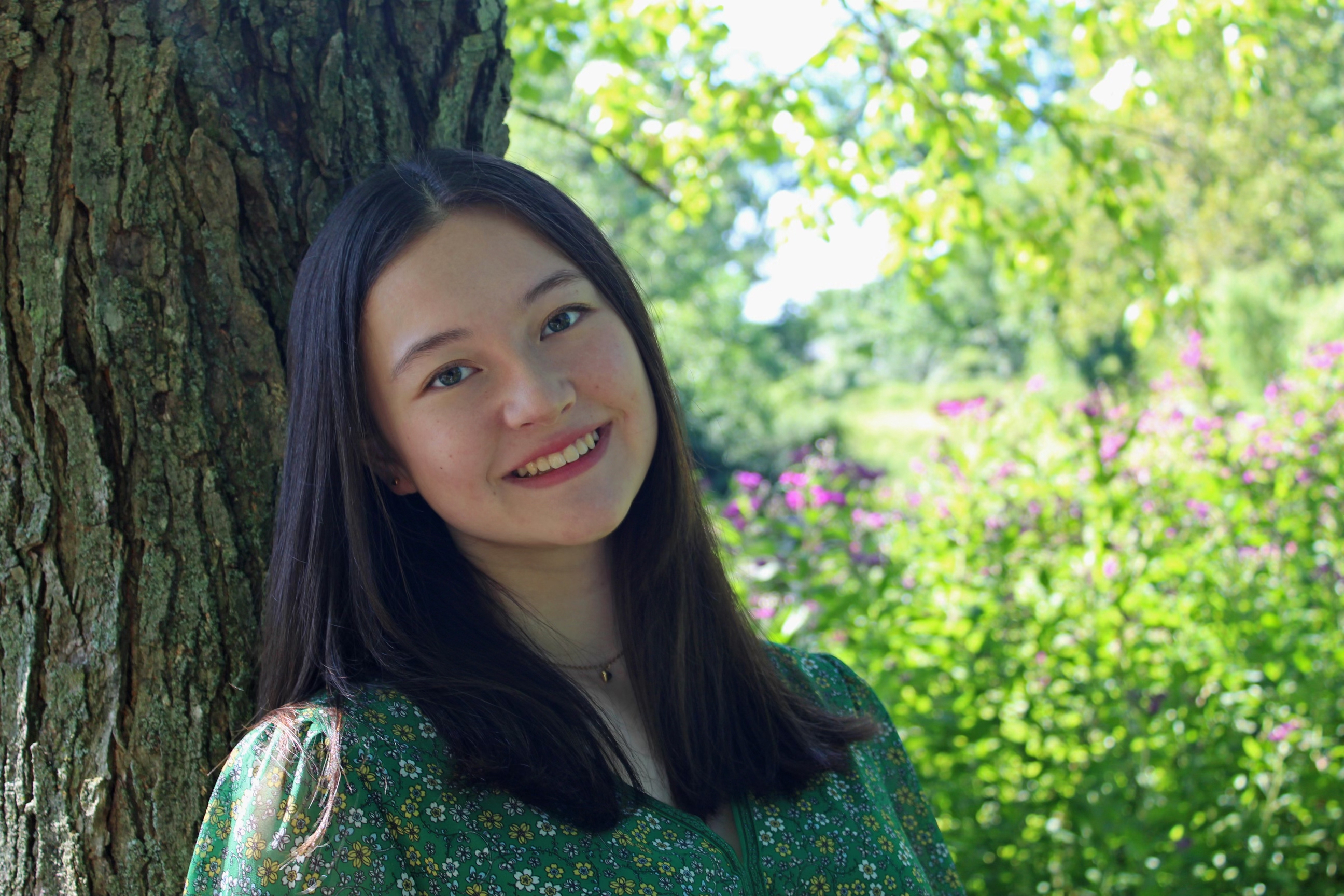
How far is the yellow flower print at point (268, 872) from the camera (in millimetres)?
1022

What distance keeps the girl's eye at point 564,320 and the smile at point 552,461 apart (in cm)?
14

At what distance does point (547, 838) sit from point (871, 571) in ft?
8.51

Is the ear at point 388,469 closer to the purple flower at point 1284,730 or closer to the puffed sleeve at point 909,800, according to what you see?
the puffed sleeve at point 909,800

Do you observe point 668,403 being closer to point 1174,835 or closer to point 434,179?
Result: point 434,179

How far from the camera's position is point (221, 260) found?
142 cm

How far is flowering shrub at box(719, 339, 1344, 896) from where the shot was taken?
2752 mm

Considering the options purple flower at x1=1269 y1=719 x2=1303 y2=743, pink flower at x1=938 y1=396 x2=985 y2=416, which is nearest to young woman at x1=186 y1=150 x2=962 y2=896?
purple flower at x1=1269 y1=719 x2=1303 y2=743

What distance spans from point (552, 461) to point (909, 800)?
819 millimetres

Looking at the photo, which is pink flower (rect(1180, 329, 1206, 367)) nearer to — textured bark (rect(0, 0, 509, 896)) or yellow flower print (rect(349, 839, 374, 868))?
textured bark (rect(0, 0, 509, 896))

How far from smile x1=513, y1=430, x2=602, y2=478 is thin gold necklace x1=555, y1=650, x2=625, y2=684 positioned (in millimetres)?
298

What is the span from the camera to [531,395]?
1235 millimetres

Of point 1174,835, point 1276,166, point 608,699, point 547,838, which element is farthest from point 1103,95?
point 1276,166

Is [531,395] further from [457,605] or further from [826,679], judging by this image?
[826,679]

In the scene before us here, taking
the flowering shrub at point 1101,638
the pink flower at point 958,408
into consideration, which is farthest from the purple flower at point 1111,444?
the pink flower at point 958,408
